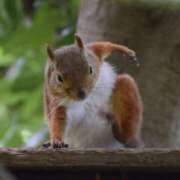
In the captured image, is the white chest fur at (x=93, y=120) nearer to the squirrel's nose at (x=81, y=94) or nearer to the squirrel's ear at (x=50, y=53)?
the squirrel's nose at (x=81, y=94)

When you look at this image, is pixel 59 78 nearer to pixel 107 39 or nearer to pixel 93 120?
pixel 93 120

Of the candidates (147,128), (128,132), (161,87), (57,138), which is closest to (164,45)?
(161,87)

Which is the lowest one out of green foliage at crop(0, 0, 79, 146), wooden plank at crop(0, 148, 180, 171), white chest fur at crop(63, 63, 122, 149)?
green foliage at crop(0, 0, 79, 146)

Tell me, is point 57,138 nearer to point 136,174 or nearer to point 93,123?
point 93,123

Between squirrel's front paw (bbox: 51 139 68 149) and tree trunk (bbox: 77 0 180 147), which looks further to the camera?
tree trunk (bbox: 77 0 180 147)

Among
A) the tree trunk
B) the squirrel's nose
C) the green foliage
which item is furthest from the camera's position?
the green foliage

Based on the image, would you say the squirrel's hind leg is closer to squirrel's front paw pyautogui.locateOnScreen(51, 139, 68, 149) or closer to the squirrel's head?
the squirrel's head

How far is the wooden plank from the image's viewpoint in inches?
70.1

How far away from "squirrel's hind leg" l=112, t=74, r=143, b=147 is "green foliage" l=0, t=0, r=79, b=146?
84 centimetres

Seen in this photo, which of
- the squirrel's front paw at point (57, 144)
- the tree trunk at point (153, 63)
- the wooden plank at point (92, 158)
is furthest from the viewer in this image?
the tree trunk at point (153, 63)

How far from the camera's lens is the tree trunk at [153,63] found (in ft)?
9.18

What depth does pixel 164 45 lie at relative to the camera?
282 centimetres

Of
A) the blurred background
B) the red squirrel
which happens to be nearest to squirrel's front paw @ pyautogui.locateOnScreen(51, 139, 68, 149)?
the red squirrel

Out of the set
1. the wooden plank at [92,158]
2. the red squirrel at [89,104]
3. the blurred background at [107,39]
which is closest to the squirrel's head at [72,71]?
the red squirrel at [89,104]
